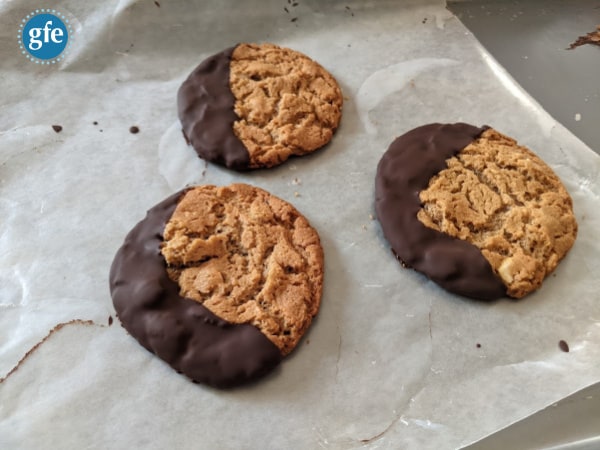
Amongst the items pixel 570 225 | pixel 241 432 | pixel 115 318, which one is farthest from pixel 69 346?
pixel 570 225

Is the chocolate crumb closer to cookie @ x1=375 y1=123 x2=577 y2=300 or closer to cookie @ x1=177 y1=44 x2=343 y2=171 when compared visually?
cookie @ x1=375 y1=123 x2=577 y2=300

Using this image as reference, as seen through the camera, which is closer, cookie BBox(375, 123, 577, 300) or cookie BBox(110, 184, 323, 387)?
cookie BBox(110, 184, 323, 387)

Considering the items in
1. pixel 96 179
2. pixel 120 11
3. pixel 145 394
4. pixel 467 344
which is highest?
pixel 120 11

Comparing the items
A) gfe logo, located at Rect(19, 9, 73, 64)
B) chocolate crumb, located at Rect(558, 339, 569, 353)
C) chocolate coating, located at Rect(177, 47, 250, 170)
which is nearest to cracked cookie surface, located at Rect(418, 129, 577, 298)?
chocolate crumb, located at Rect(558, 339, 569, 353)

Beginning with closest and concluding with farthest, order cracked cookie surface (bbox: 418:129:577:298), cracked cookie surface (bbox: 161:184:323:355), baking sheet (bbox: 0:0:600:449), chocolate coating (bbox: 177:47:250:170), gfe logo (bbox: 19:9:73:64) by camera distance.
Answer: baking sheet (bbox: 0:0:600:449), cracked cookie surface (bbox: 161:184:323:355), cracked cookie surface (bbox: 418:129:577:298), chocolate coating (bbox: 177:47:250:170), gfe logo (bbox: 19:9:73:64)

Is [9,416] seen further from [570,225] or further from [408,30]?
[408,30]

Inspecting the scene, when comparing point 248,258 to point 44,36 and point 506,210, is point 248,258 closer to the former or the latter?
point 506,210
